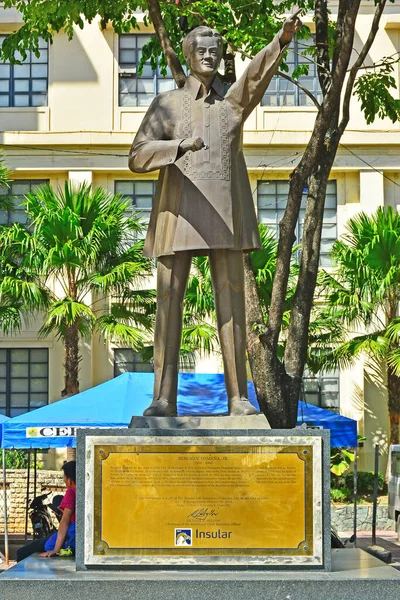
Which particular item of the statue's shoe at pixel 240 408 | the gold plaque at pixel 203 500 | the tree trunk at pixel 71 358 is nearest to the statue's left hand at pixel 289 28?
the statue's shoe at pixel 240 408

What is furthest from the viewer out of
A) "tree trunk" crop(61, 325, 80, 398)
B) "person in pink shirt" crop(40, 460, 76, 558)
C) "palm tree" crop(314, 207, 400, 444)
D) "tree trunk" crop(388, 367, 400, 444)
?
"tree trunk" crop(388, 367, 400, 444)

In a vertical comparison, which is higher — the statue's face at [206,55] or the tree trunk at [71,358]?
the statue's face at [206,55]

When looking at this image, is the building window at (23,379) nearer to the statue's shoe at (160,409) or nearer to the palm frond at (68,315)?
the palm frond at (68,315)

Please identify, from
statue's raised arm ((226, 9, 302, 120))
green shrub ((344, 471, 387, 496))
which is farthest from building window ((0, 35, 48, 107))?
statue's raised arm ((226, 9, 302, 120))

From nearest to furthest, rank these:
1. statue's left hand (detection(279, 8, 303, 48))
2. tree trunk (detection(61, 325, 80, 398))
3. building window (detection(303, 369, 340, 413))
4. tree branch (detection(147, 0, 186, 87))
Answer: statue's left hand (detection(279, 8, 303, 48)), tree branch (detection(147, 0, 186, 87)), tree trunk (detection(61, 325, 80, 398)), building window (detection(303, 369, 340, 413))

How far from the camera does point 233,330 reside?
8.77 m

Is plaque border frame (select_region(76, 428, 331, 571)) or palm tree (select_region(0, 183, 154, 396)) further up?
palm tree (select_region(0, 183, 154, 396))

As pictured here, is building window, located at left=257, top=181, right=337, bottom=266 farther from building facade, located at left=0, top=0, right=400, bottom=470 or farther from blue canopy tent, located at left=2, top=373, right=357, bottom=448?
blue canopy tent, located at left=2, top=373, right=357, bottom=448

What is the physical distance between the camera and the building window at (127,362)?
89.2 ft

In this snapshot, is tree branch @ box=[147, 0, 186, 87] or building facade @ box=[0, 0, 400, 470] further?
building facade @ box=[0, 0, 400, 470]

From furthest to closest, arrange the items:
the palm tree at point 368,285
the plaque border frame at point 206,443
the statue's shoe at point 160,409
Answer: the palm tree at point 368,285
the statue's shoe at point 160,409
the plaque border frame at point 206,443

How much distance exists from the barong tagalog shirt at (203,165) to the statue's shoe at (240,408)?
110 cm

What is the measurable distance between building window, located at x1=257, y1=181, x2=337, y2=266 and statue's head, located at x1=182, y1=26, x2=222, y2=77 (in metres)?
18.7
